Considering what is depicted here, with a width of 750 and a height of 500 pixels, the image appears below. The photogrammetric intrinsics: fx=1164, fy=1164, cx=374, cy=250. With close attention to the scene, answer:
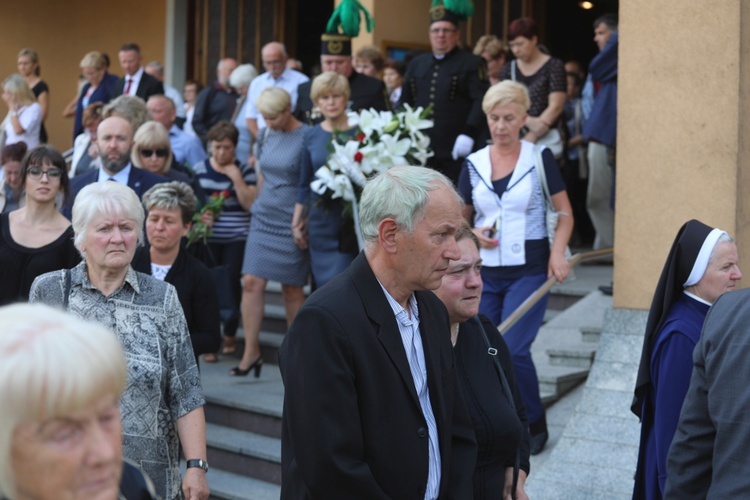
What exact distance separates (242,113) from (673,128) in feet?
18.7

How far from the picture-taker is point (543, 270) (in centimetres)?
684

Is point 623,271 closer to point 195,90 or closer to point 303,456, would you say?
point 303,456

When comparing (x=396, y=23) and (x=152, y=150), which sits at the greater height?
(x=396, y=23)

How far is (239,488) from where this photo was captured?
291 inches

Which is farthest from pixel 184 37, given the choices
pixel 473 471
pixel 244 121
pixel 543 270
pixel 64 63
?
pixel 473 471

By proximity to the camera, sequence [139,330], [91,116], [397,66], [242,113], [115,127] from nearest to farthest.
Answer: [139,330]
[115,127]
[91,116]
[397,66]
[242,113]

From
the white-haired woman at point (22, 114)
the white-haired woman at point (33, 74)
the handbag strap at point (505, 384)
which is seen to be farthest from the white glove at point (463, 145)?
the white-haired woman at point (33, 74)

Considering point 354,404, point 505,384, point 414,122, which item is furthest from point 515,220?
point 354,404

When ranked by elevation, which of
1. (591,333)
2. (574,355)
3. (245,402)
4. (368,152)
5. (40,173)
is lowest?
(245,402)

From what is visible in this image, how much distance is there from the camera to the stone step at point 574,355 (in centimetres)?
769

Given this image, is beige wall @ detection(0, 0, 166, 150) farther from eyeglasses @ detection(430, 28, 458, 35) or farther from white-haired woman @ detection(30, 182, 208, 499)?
white-haired woman @ detection(30, 182, 208, 499)

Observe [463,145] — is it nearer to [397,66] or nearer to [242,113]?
[397,66]

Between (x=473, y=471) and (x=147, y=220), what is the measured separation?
2684 millimetres

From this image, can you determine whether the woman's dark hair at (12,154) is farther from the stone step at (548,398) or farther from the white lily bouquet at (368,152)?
the stone step at (548,398)
